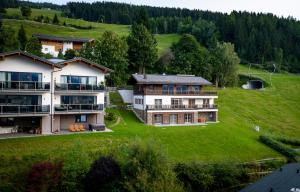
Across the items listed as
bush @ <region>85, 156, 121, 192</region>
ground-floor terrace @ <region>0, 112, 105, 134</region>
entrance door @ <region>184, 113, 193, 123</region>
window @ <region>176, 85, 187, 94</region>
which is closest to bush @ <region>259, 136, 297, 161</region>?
entrance door @ <region>184, 113, 193, 123</region>

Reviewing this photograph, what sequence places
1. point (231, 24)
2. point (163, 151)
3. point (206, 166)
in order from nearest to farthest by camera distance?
point (163, 151)
point (206, 166)
point (231, 24)

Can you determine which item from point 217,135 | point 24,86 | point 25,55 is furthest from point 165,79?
point 24,86

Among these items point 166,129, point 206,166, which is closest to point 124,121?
point 166,129

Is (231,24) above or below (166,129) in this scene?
above

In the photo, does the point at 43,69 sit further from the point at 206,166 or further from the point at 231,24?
the point at 231,24

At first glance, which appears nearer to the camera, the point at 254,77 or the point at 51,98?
the point at 51,98

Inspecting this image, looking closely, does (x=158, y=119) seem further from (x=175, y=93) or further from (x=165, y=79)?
(x=165, y=79)
